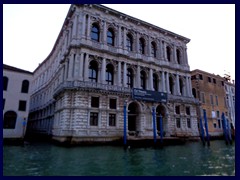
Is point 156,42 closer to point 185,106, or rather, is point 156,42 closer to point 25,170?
point 185,106

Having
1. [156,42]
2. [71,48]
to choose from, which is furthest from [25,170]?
[156,42]

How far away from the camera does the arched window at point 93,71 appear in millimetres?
20641

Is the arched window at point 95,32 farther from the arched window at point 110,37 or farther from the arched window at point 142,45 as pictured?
the arched window at point 142,45

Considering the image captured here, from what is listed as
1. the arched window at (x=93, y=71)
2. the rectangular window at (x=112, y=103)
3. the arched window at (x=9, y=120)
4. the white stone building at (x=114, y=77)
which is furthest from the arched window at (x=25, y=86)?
the rectangular window at (x=112, y=103)

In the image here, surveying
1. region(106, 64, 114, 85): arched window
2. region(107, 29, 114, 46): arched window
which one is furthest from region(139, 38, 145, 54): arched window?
region(106, 64, 114, 85): arched window

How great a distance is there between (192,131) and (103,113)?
13.7m

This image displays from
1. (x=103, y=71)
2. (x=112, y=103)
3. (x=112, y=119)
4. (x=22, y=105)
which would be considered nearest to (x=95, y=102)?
(x=112, y=103)

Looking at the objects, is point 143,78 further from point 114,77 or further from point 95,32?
point 95,32

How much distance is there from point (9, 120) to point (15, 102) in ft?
6.48

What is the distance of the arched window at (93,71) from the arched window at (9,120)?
9.13 m

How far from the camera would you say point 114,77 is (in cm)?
2147

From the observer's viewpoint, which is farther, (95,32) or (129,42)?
(129,42)

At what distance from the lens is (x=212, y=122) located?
98.0 feet
